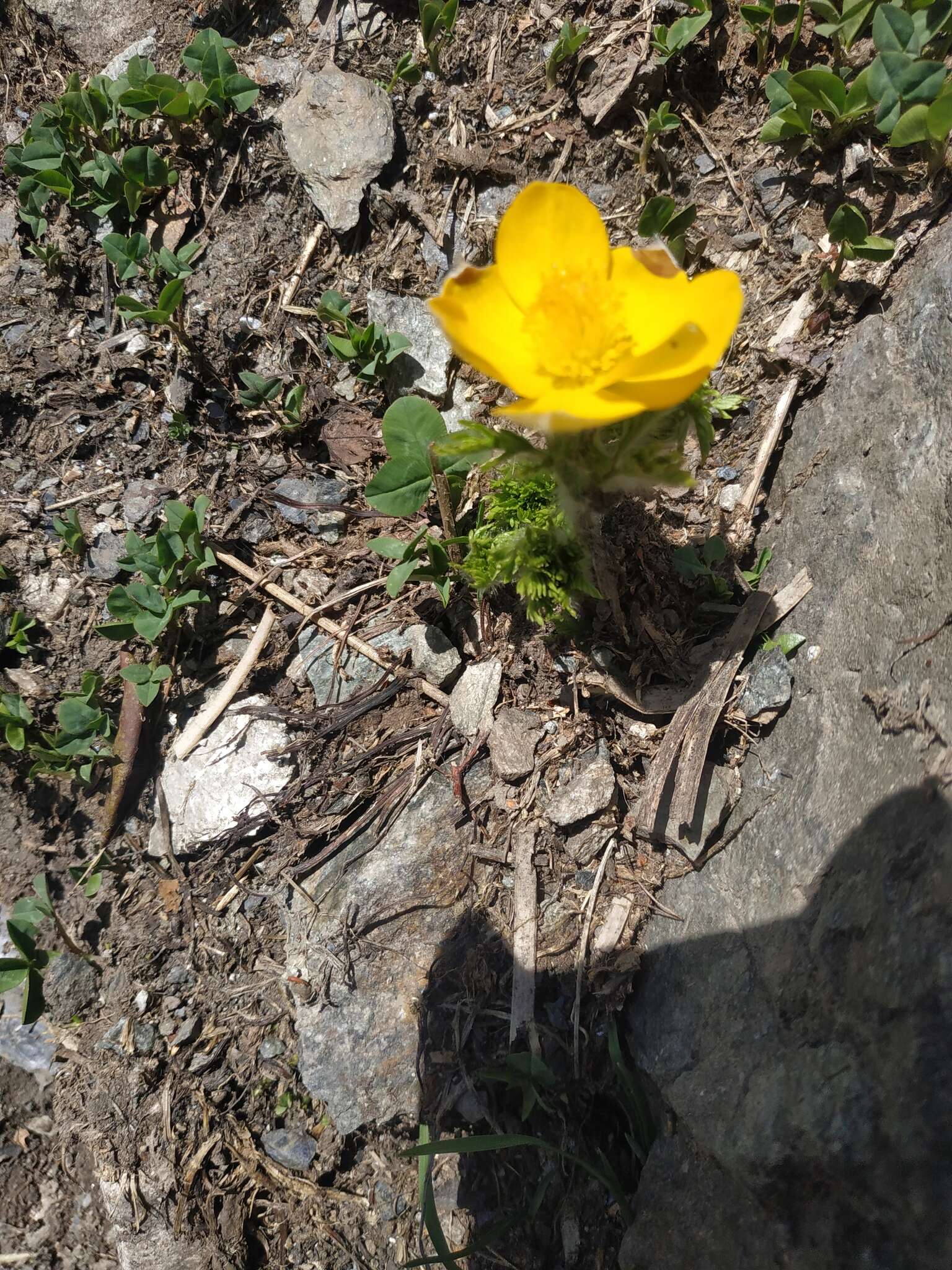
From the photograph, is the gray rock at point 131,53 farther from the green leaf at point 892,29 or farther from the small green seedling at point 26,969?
the small green seedling at point 26,969

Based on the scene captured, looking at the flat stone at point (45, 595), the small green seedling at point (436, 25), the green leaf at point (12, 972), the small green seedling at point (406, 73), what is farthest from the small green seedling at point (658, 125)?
the green leaf at point (12, 972)

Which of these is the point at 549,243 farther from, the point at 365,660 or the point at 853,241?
the point at 365,660

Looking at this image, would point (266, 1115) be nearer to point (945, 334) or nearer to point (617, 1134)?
point (617, 1134)

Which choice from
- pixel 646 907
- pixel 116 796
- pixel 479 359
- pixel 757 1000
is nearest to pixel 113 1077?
pixel 116 796

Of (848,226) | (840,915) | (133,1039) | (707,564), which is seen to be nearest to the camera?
(840,915)

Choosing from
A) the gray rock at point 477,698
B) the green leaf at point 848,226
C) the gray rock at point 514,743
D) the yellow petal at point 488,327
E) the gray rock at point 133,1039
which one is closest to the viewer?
the yellow petal at point 488,327

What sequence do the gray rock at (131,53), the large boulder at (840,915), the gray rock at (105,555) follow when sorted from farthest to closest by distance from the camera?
the gray rock at (131,53)
the gray rock at (105,555)
the large boulder at (840,915)

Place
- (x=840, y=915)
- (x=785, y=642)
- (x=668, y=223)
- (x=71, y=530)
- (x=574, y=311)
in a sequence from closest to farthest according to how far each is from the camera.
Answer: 1. (x=840, y=915)
2. (x=574, y=311)
3. (x=785, y=642)
4. (x=668, y=223)
5. (x=71, y=530)

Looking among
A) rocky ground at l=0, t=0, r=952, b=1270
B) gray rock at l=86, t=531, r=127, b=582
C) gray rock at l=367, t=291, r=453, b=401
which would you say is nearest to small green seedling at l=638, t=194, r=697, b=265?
rocky ground at l=0, t=0, r=952, b=1270

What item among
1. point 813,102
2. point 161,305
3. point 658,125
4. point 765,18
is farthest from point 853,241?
point 161,305
